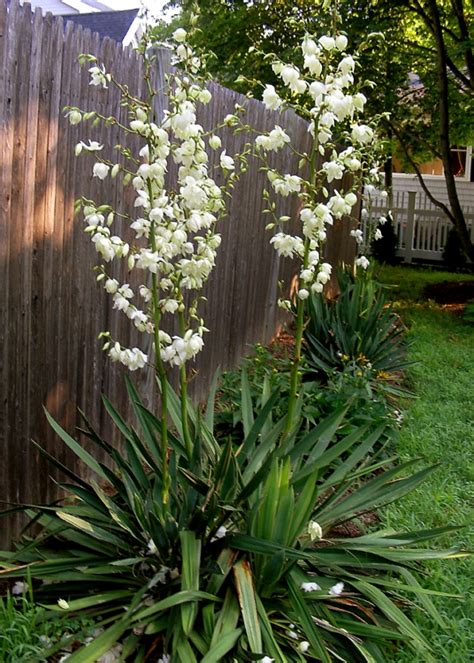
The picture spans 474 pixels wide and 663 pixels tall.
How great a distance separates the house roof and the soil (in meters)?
10.7

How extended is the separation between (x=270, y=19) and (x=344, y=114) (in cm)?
951

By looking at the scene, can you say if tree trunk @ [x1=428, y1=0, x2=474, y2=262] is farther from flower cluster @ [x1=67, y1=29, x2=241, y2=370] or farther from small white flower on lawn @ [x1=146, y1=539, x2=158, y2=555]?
small white flower on lawn @ [x1=146, y1=539, x2=158, y2=555]

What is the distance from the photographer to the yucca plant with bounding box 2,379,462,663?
8.05 ft

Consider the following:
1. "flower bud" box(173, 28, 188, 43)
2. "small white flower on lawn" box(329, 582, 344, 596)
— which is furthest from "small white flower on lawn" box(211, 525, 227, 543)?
"flower bud" box(173, 28, 188, 43)

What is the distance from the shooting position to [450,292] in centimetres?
1135

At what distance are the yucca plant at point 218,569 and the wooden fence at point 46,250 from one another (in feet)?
1.00

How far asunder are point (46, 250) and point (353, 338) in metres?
3.32

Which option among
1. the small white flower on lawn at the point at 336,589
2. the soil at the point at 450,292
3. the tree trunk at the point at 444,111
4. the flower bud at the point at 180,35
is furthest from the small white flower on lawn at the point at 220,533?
the tree trunk at the point at 444,111

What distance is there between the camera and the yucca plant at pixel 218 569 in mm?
2455

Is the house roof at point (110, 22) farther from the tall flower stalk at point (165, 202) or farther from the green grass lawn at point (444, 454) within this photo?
the tall flower stalk at point (165, 202)

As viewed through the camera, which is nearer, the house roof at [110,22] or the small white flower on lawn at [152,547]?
the small white flower on lawn at [152,547]

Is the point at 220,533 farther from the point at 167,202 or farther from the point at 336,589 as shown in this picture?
the point at 167,202

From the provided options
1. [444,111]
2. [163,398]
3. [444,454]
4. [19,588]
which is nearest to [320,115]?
[163,398]

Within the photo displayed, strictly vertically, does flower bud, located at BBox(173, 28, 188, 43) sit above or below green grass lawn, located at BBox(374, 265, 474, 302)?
above
